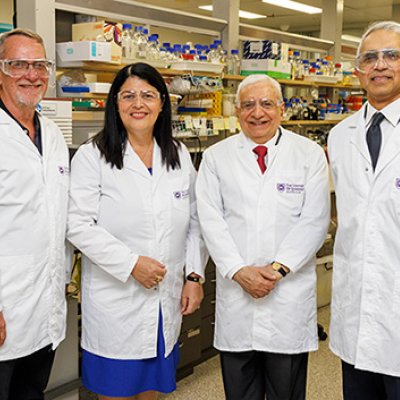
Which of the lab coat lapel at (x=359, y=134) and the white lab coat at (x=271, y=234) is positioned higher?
the lab coat lapel at (x=359, y=134)

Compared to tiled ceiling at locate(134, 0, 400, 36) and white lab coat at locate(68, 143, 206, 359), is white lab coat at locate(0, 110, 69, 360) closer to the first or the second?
white lab coat at locate(68, 143, 206, 359)

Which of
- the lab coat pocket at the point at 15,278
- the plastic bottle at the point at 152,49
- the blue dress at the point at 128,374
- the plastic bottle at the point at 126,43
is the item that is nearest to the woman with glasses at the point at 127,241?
the blue dress at the point at 128,374

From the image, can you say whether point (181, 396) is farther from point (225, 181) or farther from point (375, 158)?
point (375, 158)

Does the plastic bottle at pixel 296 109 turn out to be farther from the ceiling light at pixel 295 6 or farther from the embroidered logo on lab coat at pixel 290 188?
the ceiling light at pixel 295 6

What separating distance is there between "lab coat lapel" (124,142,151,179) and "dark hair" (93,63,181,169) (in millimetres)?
18

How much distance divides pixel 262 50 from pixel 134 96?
2.24m

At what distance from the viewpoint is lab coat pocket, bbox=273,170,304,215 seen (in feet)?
6.40

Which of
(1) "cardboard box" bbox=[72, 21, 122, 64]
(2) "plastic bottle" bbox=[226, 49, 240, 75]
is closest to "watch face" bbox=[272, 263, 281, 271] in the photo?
(1) "cardboard box" bbox=[72, 21, 122, 64]

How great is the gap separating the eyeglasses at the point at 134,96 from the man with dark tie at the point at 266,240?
1.11ft

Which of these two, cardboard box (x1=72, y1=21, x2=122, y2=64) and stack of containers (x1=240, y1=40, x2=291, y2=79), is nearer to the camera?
cardboard box (x1=72, y1=21, x2=122, y2=64)

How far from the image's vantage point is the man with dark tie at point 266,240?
195 centimetres

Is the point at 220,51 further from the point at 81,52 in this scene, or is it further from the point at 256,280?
the point at 256,280

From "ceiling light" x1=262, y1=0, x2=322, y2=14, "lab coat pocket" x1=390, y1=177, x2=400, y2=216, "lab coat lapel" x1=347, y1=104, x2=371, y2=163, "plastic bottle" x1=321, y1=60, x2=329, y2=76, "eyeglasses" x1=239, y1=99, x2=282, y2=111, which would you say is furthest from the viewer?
"ceiling light" x1=262, y1=0, x2=322, y2=14

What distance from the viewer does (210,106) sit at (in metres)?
3.50
